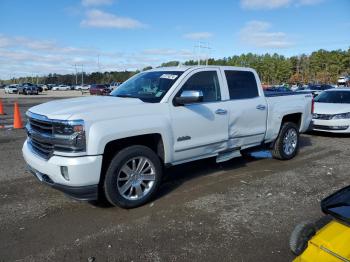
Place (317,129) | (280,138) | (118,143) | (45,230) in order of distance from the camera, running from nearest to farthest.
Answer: (45,230) < (118,143) < (280,138) < (317,129)

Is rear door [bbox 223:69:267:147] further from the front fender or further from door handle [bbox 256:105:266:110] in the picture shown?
the front fender

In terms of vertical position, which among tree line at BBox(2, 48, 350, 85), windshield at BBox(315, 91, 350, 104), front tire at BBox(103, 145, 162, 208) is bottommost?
front tire at BBox(103, 145, 162, 208)

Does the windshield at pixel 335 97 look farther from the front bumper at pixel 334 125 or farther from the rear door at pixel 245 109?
the rear door at pixel 245 109

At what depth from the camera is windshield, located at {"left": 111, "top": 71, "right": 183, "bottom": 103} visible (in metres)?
5.09

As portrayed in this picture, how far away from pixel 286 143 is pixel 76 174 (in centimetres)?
484

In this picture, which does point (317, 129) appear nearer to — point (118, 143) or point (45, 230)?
point (118, 143)

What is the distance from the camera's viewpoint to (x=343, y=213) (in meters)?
2.41

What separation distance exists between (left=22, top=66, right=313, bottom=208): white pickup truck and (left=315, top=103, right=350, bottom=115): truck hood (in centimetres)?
462

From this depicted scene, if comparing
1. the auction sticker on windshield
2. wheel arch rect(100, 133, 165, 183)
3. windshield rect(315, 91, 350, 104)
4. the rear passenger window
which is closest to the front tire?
wheel arch rect(100, 133, 165, 183)

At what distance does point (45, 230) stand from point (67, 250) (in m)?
0.61

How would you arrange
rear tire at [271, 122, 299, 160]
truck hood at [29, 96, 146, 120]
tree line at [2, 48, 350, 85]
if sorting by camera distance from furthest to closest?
tree line at [2, 48, 350, 85] → rear tire at [271, 122, 299, 160] → truck hood at [29, 96, 146, 120]

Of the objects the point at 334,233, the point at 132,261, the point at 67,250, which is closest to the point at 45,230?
the point at 67,250

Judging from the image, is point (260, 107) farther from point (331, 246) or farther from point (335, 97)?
point (335, 97)

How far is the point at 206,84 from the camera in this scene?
5.63 meters
